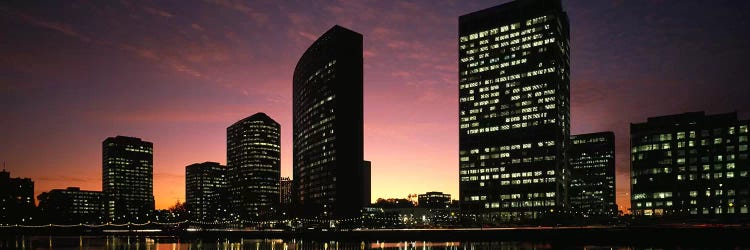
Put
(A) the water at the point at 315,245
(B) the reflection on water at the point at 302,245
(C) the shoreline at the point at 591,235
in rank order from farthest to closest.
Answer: (B) the reflection on water at the point at 302,245, (A) the water at the point at 315,245, (C) the shoreline at the point at 591,235

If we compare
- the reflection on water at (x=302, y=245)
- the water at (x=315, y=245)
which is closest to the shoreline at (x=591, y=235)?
the water at (x=315, y=245)

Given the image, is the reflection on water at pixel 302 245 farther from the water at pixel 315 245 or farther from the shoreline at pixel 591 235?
the shoreline at pixel 591 235

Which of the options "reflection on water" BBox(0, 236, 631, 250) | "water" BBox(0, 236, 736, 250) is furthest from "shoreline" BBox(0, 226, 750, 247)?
"reflection on water" BBox(0, 236, 631, 250)

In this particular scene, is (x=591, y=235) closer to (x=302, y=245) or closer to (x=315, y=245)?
(x=315, y=245)

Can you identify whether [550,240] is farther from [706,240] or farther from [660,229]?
[706,240]

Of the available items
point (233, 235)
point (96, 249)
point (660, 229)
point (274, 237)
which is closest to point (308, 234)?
point (274, 237)

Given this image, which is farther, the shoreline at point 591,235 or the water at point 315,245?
the water at point 315,245

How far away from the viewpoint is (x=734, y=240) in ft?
305

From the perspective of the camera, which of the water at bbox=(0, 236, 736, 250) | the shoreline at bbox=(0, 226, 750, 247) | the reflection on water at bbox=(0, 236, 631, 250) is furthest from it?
the reflection on water at bbox=(0, 236, 631, 250)

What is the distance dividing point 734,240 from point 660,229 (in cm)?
1118

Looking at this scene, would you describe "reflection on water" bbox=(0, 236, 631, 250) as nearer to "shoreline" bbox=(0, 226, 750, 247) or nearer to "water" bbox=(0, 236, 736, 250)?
"water" bbox=(0, 236, 736, 250)

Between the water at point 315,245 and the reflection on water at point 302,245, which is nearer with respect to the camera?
the water at point 315,245

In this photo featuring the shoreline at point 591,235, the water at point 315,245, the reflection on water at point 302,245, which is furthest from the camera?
the reflection on water at point 302,245

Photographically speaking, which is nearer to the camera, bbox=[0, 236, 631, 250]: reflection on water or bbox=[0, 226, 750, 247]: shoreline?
bbox=[0, 226, 750, 247]: shoreline
